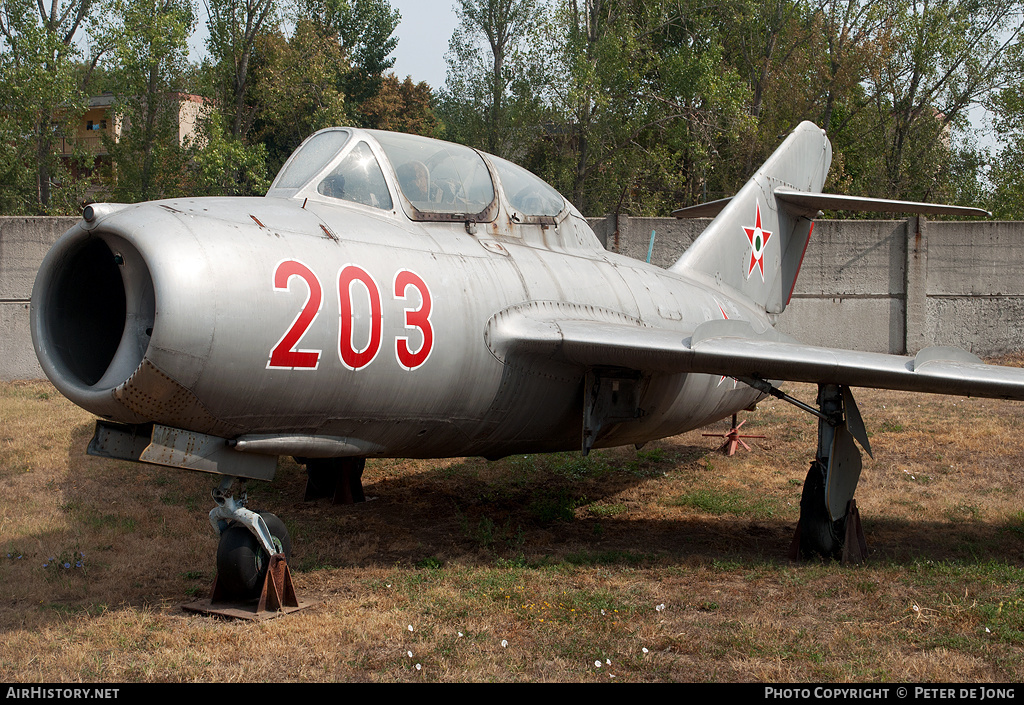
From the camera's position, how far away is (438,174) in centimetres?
655

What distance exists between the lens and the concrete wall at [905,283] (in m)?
19.2

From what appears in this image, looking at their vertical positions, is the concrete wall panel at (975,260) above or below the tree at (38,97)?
below

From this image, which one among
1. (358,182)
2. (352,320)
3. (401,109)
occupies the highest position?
(401,109)

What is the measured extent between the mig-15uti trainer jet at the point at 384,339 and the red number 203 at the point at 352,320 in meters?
0.01

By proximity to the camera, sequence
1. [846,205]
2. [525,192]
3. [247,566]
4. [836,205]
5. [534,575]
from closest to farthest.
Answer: [247,566], [534,575], [525,192], [846,205], [836,205]

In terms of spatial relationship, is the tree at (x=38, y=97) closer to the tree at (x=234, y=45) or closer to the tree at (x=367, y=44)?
the tree at (x=234, y=45)

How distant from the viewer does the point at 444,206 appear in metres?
6.47

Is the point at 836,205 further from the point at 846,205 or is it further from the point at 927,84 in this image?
the point at 927,84

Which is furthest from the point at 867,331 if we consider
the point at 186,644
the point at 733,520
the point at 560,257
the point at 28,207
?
the point at 28,207

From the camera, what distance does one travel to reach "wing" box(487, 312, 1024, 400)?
20.2 feet

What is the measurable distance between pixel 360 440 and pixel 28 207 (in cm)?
3114

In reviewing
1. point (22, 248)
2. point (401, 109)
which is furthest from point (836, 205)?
point (401, 109)

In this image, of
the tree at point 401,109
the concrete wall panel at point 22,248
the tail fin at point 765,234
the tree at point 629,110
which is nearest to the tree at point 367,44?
the tree at point 401,109

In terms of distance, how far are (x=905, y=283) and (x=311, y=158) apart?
1675 cm
